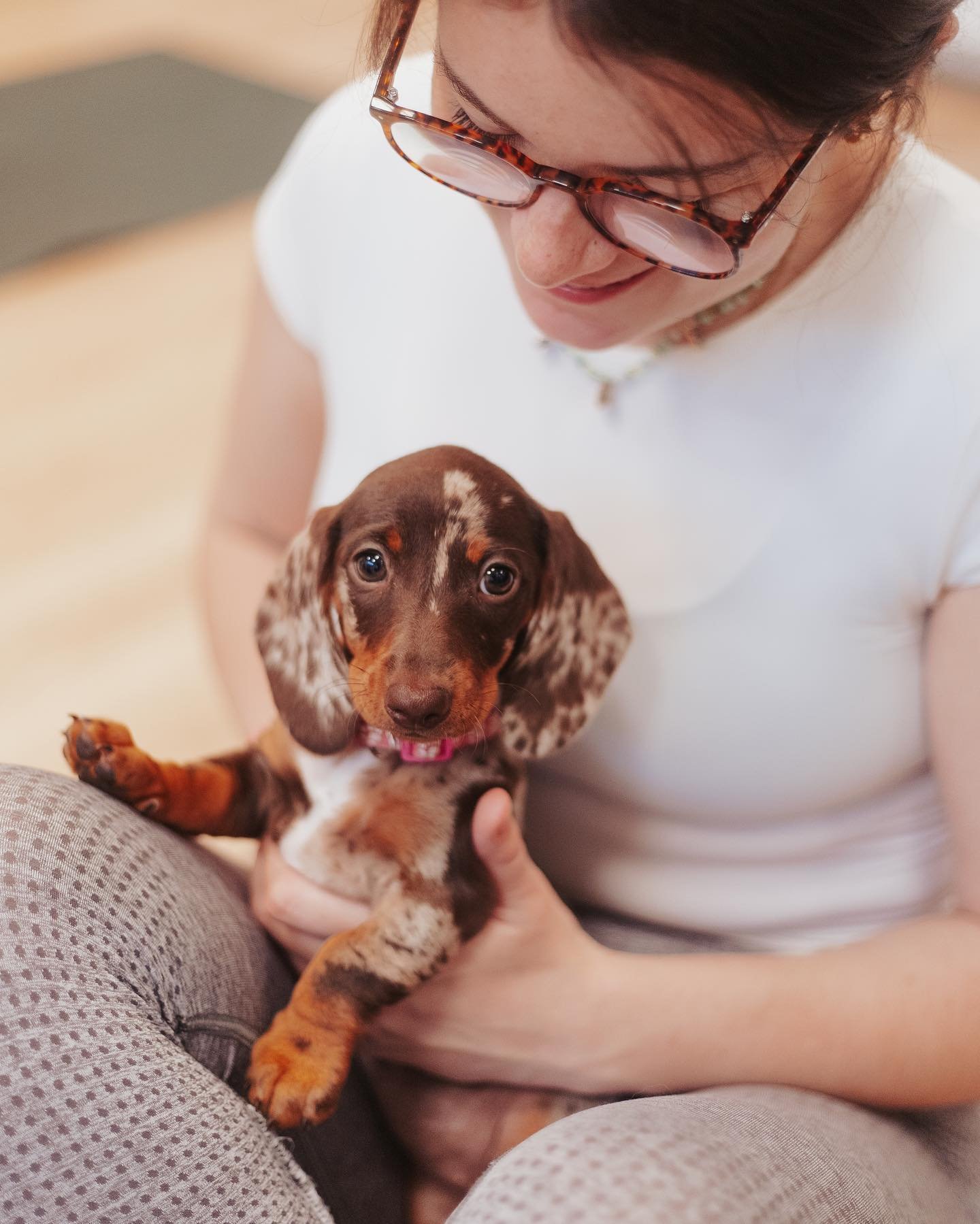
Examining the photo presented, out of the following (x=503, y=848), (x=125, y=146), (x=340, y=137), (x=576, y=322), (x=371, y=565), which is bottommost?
(x=503, y=848)

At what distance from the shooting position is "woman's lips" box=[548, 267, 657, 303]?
1120 mm

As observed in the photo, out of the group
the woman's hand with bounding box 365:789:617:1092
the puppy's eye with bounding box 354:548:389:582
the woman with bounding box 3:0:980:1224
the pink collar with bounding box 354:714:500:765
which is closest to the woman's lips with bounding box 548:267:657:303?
the woman with bounding box 3:0:980:1224

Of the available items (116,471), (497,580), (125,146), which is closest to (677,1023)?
(497,580)

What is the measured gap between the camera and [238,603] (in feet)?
5.48

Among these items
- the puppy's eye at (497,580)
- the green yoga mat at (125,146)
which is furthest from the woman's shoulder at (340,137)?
the green yoga mat at (125,146)

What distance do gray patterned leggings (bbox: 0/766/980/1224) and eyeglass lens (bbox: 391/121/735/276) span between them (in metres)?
0.66

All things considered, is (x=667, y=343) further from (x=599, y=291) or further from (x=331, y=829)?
(x=331, y=829)

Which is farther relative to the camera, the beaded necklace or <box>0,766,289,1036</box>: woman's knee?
the beaded necklace

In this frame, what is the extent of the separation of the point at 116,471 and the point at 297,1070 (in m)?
2.48

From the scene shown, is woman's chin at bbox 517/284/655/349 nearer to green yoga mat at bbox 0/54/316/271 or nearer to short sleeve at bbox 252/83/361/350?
short sleeve at bbox 252/83/361/350

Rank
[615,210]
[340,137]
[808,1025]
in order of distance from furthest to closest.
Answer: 1. [340,137]
2. [808,1025]
3. [615,210]

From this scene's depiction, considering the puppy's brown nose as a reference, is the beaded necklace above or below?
above

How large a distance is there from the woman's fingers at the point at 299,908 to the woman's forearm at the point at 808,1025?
26 cm

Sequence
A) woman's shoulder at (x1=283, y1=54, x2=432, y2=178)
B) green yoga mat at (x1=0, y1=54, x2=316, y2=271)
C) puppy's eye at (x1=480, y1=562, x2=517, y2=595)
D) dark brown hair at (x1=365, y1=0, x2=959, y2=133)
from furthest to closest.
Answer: green yoga mat at (x1=0, y1=54, x2=316, y2=271), woman's shoulder at (x1=283, y1=54, x2=432, y2=178), puppy's eye at (x1=480, y1=562, x2=517, y2=595), dark brown hair at (x1=365, y1=0, x2=959, y2=133)
